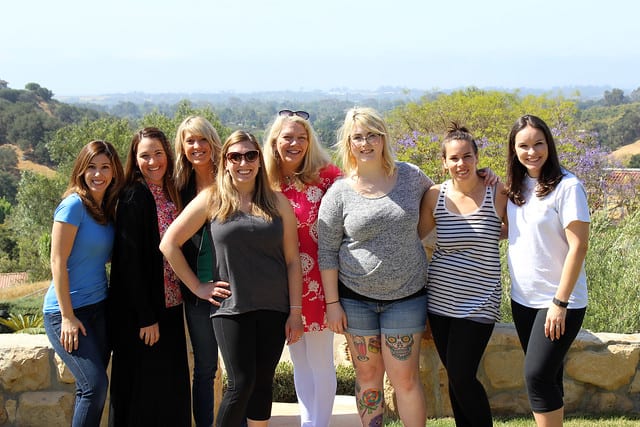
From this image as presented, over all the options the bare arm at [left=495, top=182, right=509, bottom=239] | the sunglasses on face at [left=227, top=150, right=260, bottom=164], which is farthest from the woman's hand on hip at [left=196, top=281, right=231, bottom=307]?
the bare arm at [left=495, top=182, right=509, bottom=239]

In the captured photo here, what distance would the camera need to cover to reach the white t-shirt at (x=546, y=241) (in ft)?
11.3

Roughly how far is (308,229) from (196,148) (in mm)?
780

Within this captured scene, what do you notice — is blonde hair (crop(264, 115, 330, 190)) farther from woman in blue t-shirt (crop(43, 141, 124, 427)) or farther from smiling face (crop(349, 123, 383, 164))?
woman in blue t-shirt (crop(43, 141, 124, 427))

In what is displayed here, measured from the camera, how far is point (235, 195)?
367 centimetres

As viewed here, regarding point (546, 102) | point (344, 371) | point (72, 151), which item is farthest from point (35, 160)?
point (344, 371)

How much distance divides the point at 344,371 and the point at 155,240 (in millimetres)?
3425

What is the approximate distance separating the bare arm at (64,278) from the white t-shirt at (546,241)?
88.8 inches

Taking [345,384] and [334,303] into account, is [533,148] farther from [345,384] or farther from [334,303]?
[345,384]

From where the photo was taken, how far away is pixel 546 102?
2341cm

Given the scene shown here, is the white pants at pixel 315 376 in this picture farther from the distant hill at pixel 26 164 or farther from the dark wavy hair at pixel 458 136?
the distant hill at pixel 26 164

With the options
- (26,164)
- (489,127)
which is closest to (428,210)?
(489,127)

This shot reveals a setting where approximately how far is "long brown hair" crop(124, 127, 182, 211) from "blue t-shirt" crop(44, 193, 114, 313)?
0.33 m

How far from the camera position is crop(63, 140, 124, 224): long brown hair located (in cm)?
A: 368

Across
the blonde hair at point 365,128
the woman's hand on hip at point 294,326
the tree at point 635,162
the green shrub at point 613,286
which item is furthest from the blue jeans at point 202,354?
the tree at point 635,162
